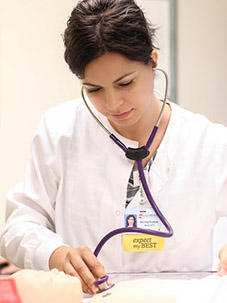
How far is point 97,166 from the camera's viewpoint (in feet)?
4.83

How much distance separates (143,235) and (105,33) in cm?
50

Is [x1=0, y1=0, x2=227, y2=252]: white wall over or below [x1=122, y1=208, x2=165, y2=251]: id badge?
over

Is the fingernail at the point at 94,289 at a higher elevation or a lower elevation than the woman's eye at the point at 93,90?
lower

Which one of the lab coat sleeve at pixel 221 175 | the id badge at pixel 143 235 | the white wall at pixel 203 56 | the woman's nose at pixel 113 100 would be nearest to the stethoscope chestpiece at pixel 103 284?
the id badge at pixel 143 235

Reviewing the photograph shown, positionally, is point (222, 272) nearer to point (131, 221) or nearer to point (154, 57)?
point (131, 221)

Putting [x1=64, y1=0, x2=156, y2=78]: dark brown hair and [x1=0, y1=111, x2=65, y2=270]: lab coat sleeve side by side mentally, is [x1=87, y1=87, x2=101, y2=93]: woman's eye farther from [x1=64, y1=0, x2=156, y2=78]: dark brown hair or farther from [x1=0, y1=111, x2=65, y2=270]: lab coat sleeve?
[x1=0, y1=111, x2=65, y2=270]: lab coat sleeve

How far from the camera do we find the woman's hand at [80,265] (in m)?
0.99

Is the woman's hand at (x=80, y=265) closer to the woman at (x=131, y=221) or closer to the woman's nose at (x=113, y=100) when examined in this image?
the woman at (x=131, y=221)

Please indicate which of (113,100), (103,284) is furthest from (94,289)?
(113,100)

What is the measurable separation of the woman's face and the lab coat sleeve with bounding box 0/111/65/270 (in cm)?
27

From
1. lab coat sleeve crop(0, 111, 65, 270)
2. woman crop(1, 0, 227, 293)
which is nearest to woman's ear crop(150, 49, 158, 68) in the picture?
woman crop(1, 0, 227, 293)

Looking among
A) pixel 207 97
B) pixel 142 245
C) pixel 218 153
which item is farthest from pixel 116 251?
pixel 207 97

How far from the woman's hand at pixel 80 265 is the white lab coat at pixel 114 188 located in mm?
225

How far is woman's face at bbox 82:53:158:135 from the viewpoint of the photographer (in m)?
1.20
